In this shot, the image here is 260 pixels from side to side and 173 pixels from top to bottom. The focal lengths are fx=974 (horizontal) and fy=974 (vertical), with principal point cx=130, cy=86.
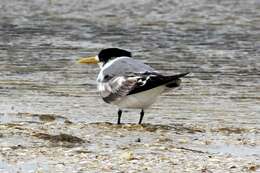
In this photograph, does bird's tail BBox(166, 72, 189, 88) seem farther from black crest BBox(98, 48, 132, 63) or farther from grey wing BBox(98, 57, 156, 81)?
black crest BBox(98, 48, 132, 63)

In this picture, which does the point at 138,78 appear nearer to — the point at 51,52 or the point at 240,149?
the point at 240,149

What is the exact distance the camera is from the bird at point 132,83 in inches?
381

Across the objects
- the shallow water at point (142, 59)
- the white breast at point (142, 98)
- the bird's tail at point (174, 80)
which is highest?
the bird's tail at point (174, 80)

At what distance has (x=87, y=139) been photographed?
894 cm

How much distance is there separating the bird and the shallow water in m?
0.40

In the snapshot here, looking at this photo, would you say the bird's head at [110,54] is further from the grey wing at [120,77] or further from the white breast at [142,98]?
the white breast at [142,98]

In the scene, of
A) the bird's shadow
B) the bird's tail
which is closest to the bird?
the bird's tail

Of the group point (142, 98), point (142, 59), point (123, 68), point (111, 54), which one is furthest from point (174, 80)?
point (142, 59)

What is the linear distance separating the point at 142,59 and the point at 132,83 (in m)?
7.41

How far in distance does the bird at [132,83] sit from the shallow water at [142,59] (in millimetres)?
404

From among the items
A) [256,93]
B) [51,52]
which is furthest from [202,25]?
[256,93]

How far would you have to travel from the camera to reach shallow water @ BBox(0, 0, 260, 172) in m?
8.95

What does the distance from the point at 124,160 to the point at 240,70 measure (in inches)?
339

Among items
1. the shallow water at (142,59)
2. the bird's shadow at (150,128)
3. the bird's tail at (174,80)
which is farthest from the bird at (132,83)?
the shallow water at (142,59)
